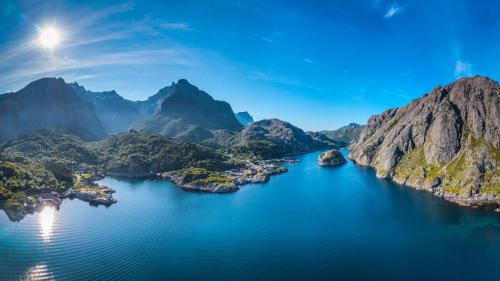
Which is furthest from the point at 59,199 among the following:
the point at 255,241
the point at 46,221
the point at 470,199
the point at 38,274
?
the point at 470,199

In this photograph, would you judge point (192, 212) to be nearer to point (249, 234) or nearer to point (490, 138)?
point (249, 234)

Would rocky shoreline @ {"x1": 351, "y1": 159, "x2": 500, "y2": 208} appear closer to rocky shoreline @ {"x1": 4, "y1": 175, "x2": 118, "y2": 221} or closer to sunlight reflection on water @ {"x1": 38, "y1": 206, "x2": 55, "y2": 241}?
rocky shoreline @ {"x1": 4, "y1": 175, "x2": 118, "y2": 221}

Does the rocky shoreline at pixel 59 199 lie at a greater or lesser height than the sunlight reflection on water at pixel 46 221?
greater

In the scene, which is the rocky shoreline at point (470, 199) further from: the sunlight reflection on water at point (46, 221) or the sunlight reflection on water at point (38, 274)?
the sunlight reflection on water at point (46, 221)

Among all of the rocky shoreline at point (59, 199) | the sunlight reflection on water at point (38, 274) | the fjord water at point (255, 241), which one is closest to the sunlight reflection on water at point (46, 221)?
the fjord water at point (255, 241)

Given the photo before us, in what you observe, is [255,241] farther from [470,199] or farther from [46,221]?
[470,199]

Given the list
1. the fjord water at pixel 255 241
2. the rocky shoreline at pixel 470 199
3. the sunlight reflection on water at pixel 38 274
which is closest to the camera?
the sunlight reflection on water at pixel 38 274

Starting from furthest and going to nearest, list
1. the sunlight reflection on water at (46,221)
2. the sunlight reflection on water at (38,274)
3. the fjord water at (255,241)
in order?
the sunlight reflection on water at (46,221) → the fjord water at (255,241) → the sunlight reflection on water at (38,274)

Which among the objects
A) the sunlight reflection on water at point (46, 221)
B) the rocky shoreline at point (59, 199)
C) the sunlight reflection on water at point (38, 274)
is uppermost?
the rocky shoreline at point (59, 199)
